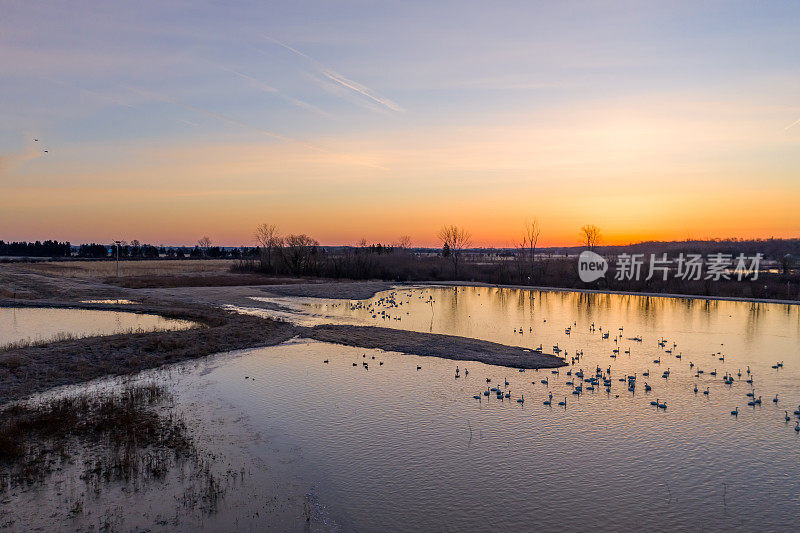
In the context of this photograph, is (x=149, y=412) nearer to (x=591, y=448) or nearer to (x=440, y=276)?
(x=591, y=448)

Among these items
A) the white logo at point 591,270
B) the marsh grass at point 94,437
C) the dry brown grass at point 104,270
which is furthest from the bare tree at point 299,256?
the marsh grass at point 94,437

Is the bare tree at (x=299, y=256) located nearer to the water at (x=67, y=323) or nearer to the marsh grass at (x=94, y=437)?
the water at (x=67, y=323)

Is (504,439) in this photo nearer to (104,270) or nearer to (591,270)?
(591,270)

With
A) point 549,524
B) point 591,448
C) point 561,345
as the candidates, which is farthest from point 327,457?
point 561,345

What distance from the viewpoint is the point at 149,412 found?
1295 centimetres

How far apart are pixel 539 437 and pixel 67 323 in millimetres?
25945

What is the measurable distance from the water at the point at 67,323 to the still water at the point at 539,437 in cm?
872

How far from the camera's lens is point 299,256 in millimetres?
74812

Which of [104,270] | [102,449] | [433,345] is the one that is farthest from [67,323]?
[104,270]

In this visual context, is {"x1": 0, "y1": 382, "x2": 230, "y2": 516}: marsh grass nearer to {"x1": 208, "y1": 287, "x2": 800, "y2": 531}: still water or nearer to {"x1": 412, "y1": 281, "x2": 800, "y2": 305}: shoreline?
{"x1": 208, "y1": 287, "x2": 800, "y2": 531}: still water

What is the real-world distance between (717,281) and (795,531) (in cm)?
4867

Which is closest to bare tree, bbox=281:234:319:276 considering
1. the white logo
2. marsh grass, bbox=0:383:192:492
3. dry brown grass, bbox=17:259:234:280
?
dry brown grass, bbox=17:259:234:280

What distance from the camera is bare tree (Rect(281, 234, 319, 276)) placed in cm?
7406

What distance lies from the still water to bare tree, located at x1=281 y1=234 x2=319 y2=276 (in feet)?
171
